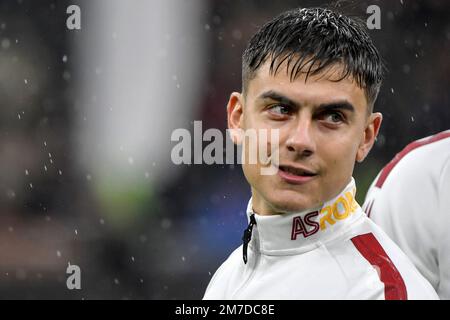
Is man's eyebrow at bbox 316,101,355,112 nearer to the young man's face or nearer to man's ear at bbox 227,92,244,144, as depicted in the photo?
the young man's face

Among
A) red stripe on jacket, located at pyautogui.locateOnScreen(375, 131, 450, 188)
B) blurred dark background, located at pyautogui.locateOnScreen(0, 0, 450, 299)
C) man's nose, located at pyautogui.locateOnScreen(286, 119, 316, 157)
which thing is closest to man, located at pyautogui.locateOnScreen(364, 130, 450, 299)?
red stripe on jacket, located at pyautogui.locateOnScreen(375, 131, 450, 188)

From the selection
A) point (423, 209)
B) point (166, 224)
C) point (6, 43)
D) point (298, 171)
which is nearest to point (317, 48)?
point (298, 171)

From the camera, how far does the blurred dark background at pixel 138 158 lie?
14.2ft

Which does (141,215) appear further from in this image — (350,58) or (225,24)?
(350,58)

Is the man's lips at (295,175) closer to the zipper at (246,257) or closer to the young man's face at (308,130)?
the young man's face at (308,130)

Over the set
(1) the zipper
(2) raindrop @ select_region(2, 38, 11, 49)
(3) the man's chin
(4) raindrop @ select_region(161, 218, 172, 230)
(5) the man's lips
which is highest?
(2) raindrop @ select_region(2, 38, 11, 49)

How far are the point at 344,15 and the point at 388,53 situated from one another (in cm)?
302

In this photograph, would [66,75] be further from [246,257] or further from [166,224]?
[246,257]

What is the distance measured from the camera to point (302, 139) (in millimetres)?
1228

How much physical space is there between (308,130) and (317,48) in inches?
6.1

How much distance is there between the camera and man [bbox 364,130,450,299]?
159 centimetres

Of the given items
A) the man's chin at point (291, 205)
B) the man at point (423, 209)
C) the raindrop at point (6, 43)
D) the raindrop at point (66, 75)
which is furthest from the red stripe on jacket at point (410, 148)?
the raindrop at point (6, 43)

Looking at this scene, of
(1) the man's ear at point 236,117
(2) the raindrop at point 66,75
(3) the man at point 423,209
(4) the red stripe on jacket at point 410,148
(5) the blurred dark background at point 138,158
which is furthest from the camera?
(2) the raindrop at point 66,75

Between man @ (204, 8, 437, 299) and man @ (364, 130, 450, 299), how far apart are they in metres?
0.29
